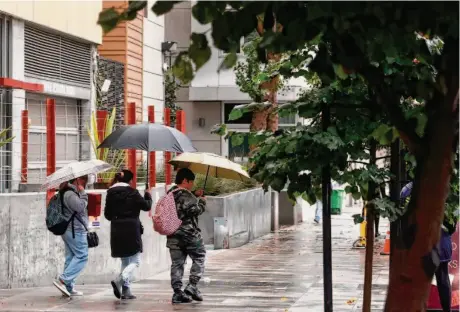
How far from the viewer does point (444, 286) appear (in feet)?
38.5

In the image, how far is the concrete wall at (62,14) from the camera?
18.4m

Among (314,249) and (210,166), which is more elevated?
(210,166)

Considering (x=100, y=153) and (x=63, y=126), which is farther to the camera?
(x=63, y=126)

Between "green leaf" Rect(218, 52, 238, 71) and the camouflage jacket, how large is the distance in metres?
8.59

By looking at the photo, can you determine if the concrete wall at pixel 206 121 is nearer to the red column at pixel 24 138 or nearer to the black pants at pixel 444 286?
the red column at pixel 24 138

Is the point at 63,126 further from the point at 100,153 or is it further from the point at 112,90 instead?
the point at 112,90

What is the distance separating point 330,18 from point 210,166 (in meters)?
10.0

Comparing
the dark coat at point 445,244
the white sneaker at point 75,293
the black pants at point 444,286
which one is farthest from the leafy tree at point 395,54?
the white sneaker at point 75,293

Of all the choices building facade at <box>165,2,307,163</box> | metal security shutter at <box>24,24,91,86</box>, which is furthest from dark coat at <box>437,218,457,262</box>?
building facade at <box>165,2,307,163</box>

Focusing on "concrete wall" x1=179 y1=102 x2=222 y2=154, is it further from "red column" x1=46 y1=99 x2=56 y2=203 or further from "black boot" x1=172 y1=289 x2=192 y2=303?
"black boot" x1=172 y1=289 x2=192 y2=303

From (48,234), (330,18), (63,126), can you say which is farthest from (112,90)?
(330,18)

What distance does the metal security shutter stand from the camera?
19531 millimetres

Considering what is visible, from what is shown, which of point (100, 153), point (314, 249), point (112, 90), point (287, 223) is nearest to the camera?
point (100, 153)

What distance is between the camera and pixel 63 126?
2028cm
